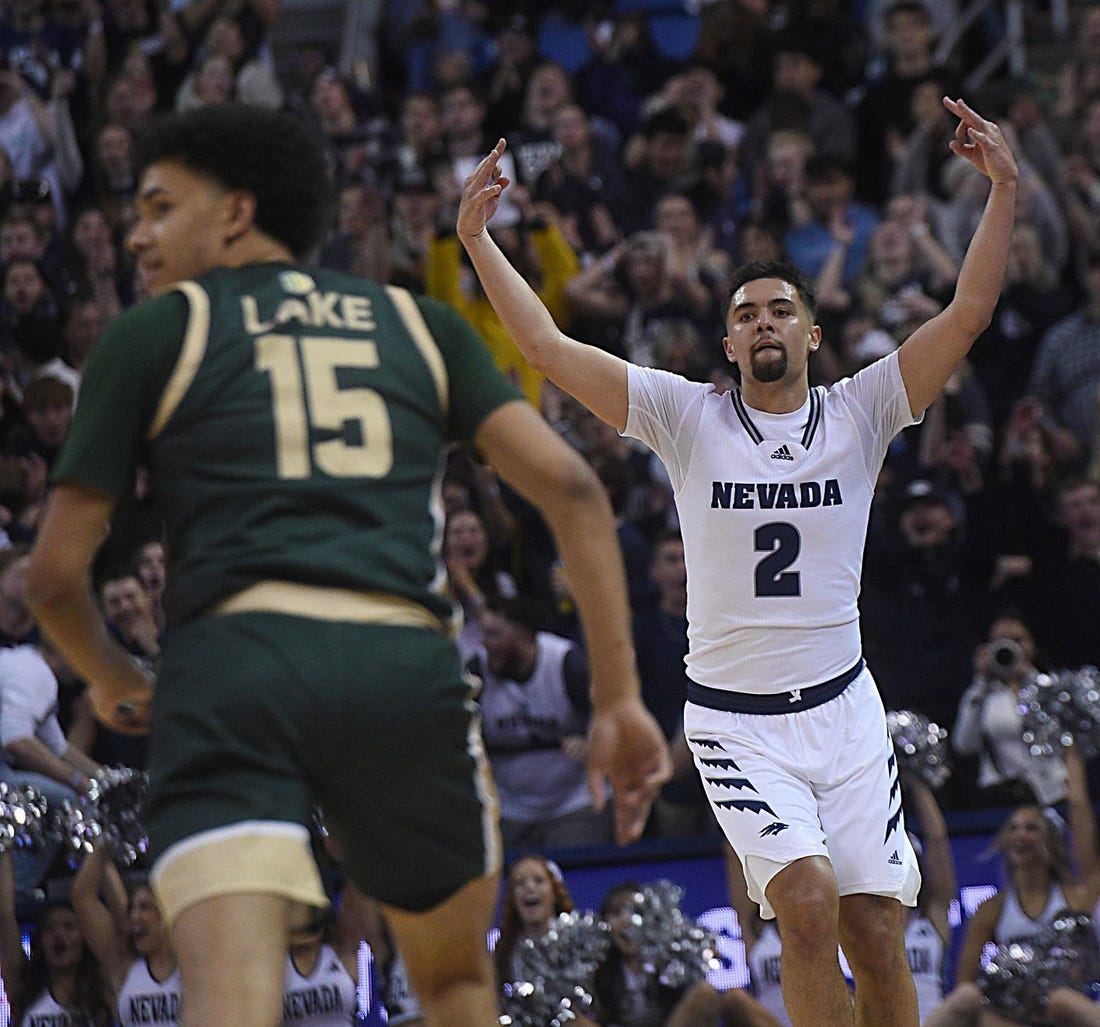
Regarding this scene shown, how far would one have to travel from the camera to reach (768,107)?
44.4 ft

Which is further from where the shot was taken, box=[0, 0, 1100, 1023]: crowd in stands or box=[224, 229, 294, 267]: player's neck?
box=[0, 0, 1100, 1023]: crowd in stands

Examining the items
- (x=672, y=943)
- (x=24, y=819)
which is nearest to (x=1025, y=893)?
(x=672, y=943)

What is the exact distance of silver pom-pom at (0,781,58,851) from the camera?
8.28 m

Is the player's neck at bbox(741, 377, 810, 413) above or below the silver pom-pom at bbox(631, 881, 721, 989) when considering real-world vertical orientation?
above

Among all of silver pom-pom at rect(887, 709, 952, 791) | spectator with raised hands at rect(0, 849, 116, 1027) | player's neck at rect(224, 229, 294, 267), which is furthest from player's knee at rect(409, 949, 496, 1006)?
silver pom-pom at rect(887, 709, 952, 791)

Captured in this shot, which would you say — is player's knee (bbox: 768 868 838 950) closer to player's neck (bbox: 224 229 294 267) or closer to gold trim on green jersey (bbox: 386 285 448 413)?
gold trim on green jersey (bbox: 386 285 448 413)

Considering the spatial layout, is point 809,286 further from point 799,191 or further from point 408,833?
point 799,191

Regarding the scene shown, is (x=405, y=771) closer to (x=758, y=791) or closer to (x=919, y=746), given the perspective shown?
(x=758, y=791)

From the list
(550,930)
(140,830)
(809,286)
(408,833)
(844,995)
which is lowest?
(550,930)

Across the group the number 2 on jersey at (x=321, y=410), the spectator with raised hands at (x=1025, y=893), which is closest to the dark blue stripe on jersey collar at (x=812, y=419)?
the number 2 on jersey at (x=321, y=410)

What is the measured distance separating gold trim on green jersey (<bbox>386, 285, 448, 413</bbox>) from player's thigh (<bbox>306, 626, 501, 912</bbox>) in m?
0.46

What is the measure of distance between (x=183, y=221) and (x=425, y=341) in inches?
19.6

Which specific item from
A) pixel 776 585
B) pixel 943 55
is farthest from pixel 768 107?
pixel 776 585

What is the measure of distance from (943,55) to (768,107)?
2.52 metres
